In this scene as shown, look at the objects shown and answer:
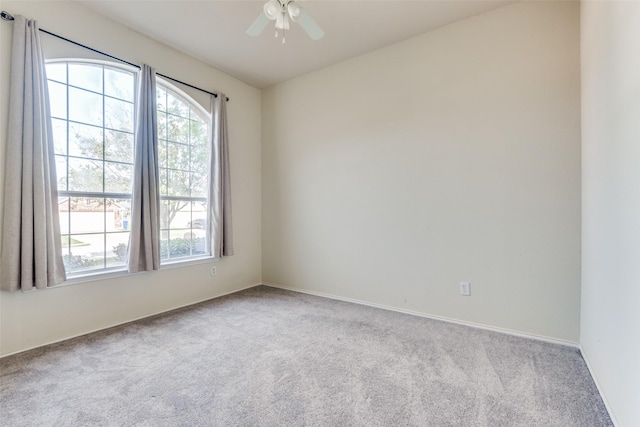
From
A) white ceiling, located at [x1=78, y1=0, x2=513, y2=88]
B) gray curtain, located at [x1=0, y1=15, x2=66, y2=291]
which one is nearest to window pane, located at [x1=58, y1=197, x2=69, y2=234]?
gray curtain, located at [x1=0, y1=15, x2=66, y2=291]

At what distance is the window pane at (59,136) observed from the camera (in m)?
2.56

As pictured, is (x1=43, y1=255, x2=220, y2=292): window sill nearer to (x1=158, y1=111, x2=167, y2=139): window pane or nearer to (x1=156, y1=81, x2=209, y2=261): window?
(x1=156, y1=81, x2=209, y2=261): window

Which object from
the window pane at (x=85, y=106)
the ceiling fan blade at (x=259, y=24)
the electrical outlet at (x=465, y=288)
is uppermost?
the ceiling fan blade at (x=259, y=24)

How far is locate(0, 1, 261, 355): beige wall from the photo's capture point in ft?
Answer: 7.72

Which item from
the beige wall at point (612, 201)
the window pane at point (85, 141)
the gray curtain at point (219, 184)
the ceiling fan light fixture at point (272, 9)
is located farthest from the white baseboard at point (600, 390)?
the window pane at point (85, 141)

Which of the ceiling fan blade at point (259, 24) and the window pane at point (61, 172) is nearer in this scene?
the ceiling fan blade at point (259, 24)

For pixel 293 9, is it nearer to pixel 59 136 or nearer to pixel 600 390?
pixel 59 136

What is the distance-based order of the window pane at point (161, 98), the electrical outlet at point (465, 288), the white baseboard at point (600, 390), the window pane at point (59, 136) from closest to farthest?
1. the white baseboard at point (600, 390)
2. the window pane at point (59, 136)
3. the electrical outlet at point (465, 288)
4. the window pane at point (161, 98)

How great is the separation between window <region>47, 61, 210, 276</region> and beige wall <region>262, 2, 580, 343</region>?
1.52 metres

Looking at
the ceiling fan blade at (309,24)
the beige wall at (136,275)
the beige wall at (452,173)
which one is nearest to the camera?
the ceiling fan blade at (309,24)

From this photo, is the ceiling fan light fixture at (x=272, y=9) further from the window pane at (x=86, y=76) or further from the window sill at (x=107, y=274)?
the window sill at (x=107, y=274)

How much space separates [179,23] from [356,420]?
3.64 metres

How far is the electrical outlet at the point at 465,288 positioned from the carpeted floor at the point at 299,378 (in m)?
0.33

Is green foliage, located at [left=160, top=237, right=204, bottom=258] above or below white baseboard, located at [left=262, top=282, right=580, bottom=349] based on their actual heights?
above
